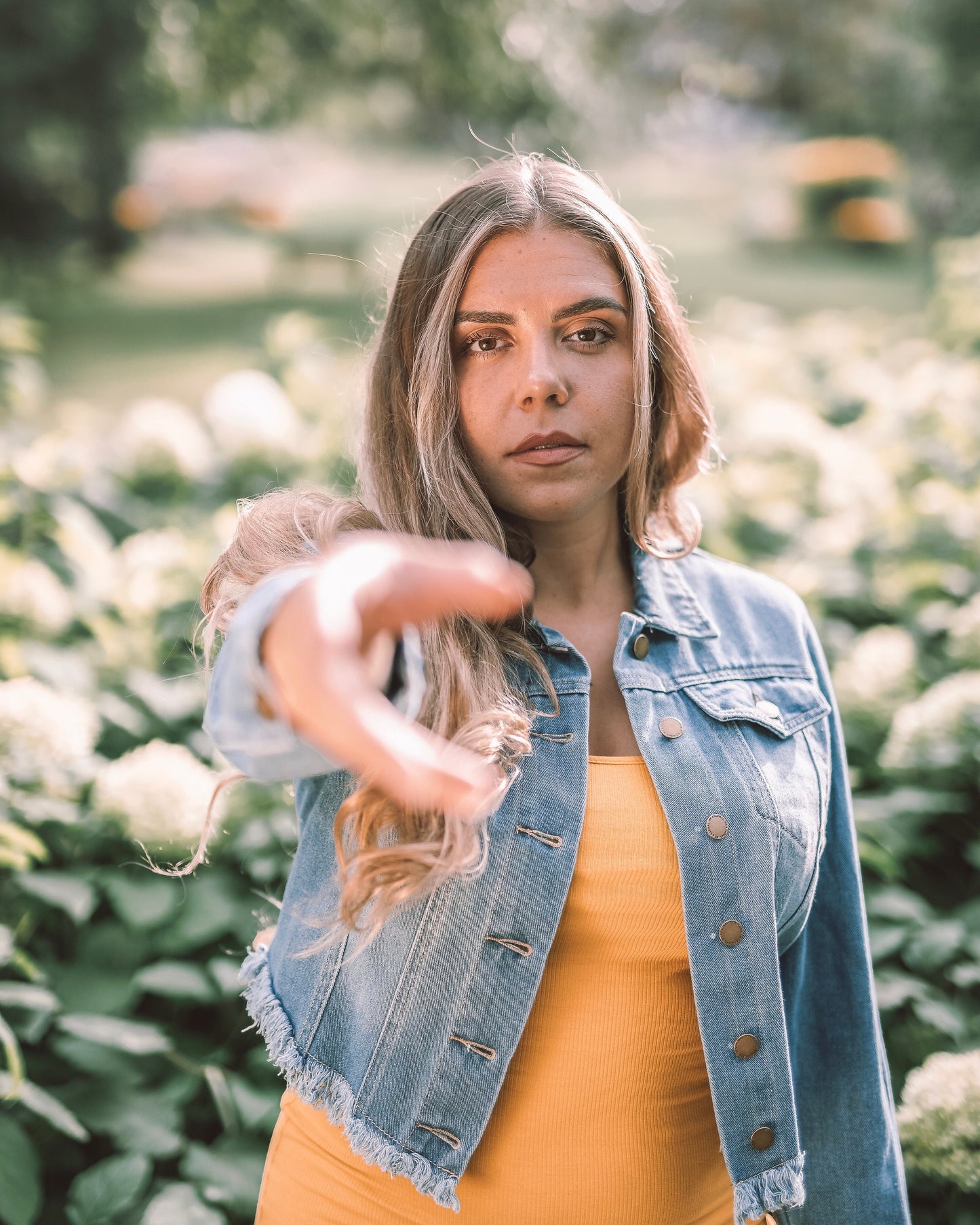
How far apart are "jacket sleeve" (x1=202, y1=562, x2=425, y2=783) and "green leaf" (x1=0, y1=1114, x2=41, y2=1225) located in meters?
1.05

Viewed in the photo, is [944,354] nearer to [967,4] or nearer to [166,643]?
[166,643]

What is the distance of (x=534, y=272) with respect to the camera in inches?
→ 60.7

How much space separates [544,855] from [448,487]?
509 mm

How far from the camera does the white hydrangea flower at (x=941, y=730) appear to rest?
2.23 metres

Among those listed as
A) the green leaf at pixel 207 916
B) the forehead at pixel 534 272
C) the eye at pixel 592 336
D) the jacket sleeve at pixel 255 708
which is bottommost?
the green leaf at pixel 207 916

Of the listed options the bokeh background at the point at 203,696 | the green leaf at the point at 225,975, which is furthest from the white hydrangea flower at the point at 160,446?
the green leaf at the point at 225,975

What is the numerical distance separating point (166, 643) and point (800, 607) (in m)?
1.71

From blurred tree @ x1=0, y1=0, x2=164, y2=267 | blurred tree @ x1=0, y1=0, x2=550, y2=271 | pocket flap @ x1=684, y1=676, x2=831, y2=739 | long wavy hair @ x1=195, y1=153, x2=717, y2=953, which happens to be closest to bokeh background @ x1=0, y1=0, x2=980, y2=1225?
long wavy hair @ x1=195, y1=153, x2=717, y2=953

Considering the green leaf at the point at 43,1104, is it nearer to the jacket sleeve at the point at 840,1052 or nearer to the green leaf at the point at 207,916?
the green leaf at the point at 207,916

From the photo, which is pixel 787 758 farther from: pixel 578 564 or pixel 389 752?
pixel 389 752

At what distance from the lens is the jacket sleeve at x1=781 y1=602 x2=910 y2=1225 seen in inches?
67.4

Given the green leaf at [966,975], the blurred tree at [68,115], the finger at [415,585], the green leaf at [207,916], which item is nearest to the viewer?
the finger at [415,585]

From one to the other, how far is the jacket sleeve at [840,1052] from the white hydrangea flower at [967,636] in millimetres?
939

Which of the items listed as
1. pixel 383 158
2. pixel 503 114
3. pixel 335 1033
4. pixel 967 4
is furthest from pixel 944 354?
pixel 383 158
